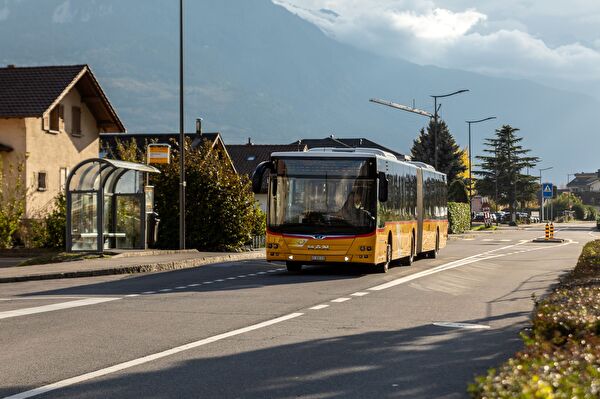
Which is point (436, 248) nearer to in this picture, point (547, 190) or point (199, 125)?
point (547, 190)

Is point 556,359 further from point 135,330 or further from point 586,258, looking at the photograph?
point 586,258

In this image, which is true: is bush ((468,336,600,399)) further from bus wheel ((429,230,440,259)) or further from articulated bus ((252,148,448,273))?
bus wheel ((429,230,440,259))

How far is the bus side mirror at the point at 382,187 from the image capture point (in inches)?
946

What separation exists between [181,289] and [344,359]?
978 centimetres

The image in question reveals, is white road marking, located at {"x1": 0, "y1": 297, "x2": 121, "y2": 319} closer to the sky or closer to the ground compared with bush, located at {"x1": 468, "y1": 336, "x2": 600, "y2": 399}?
closer to the ground

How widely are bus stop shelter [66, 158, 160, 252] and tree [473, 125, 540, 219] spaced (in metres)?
110

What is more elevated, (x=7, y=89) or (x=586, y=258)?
(x=7, y=89)

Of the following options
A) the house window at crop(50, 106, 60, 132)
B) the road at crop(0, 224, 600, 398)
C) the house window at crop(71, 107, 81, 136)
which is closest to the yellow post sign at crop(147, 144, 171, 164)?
the road at crop(0, 224, 600, 398)

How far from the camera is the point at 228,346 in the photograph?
1077cm

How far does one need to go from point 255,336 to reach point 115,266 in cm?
1374

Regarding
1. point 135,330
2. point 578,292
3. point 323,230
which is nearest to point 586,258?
point 323,230

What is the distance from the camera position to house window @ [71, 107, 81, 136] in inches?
1908

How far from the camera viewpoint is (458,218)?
2975 inches

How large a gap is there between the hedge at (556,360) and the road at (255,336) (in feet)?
2.10
